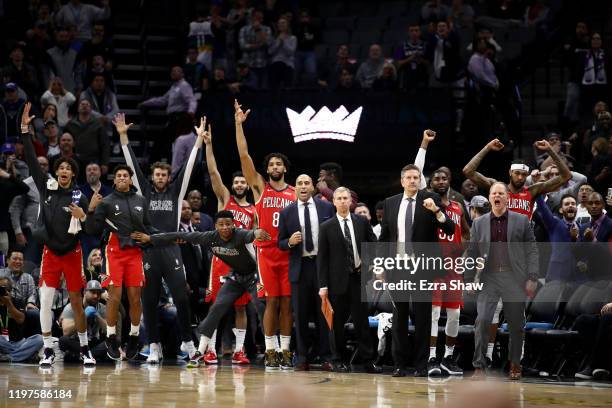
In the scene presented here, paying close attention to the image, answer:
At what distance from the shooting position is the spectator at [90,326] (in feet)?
35.0

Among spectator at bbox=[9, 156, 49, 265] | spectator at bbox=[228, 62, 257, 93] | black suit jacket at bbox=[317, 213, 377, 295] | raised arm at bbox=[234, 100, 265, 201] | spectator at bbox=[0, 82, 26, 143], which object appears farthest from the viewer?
spectator at bbox=[228, 62, 257, 93]

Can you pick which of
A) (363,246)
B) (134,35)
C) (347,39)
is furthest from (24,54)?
(363,246)

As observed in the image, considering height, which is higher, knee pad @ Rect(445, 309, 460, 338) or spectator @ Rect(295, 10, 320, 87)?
spectator @ Rect(295, 10, 320, 87)

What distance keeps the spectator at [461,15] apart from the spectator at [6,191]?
310 inches

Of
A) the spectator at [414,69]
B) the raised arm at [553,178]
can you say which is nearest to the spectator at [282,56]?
the spectator at [414,69]

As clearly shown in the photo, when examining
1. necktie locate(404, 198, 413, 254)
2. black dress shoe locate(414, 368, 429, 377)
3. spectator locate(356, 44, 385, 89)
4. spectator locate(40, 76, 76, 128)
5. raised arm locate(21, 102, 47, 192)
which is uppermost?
spectator locate(356, 44, 385, 89)

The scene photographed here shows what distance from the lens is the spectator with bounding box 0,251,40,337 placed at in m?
11.2

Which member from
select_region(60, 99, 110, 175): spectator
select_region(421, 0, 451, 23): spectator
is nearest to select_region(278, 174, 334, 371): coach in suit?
select_region(60, 99, 110, 175): spectator

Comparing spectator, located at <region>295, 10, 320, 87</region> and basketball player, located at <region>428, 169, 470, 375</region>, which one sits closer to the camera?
basketball player, located at <region>428, 169, 470, 375</region>

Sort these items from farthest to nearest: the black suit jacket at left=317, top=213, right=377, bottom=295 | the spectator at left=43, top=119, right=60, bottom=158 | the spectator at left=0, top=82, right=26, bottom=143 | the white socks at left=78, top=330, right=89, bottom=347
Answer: the spectator at left=0, top=82, right=26, bottom=143 < the spectator at left=43, top=119, right=60, bottom=158 < the white socks at left=78, top=330, right=89, bottom=347 < the black suit jacket at left=317, top=213, right=377, bottom=295

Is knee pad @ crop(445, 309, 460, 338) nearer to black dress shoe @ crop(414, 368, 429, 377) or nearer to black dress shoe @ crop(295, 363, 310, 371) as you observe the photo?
black dress shoe @ crop(414, 368, 429, 377)

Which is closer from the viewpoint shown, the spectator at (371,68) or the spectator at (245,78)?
the spectator at (245,78)

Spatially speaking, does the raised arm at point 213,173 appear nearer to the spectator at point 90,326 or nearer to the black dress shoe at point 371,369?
the spectator at point 90,326

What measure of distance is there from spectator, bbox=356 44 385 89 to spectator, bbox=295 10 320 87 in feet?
2.89
